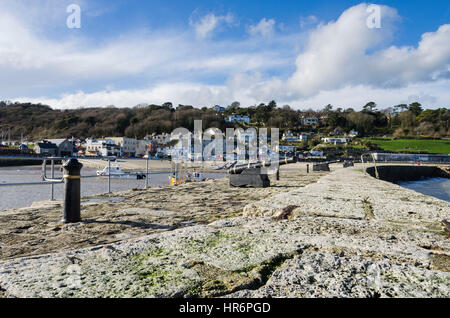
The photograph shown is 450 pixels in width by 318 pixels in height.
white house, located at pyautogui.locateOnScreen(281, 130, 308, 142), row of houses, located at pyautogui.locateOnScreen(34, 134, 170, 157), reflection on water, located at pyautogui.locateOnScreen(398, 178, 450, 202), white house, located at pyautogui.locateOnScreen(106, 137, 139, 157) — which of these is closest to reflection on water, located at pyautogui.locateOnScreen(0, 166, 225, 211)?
reflection on water, located at pyautogui.locateOnScreen(398, 178, 450, 202)

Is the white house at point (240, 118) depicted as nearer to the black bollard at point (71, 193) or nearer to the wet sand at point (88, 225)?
the wet sand at point (88, 225)

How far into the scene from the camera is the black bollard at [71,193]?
3.51 meters

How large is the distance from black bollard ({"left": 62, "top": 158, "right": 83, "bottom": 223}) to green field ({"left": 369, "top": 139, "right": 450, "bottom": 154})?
96.3m

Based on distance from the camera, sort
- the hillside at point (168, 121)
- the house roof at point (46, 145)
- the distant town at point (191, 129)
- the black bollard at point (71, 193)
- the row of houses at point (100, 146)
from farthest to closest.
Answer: the hillside at point (168, 121) < the distant town at point (191, 129) < the row of houses at point (100, 146) < the house roof at point (46, 145) < the black bollard at point (71, 193)

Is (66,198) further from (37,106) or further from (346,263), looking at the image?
(37,106)

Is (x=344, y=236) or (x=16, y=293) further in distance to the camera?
(x=344, y=236)

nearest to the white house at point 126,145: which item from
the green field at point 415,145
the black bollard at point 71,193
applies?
the green field at point 415,145

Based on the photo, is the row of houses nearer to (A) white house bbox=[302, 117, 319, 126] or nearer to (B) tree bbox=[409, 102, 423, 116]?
(A) white house bbox=[302, 117, 319, 126]

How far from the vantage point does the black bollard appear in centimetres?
351

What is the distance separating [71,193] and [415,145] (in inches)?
4198

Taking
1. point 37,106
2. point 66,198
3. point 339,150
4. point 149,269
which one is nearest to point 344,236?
point 149,269

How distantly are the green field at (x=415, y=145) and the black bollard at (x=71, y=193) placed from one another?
96.3m

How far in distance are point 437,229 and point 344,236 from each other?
764mm

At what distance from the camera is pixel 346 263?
1.34 metres
